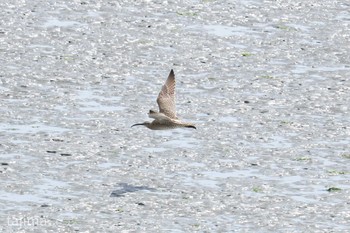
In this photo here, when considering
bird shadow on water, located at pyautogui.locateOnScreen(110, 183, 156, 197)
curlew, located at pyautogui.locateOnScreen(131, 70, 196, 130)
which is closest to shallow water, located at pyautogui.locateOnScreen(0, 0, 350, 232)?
bird shadow on water, located at pyautogui.locateOnScreen(110, 183, 156, 197)

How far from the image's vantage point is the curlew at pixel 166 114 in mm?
21625

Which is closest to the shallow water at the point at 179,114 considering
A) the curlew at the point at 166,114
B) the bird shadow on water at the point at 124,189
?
the bird shadow on water at the point at 124,189

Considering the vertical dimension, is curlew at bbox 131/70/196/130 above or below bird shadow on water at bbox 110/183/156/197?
above

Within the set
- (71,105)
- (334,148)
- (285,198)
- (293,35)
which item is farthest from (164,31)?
(285,198)

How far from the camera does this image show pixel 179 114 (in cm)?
2423

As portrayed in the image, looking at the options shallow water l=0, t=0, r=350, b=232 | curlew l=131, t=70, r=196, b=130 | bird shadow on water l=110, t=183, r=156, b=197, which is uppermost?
curlew l=131, t=70, r=196, b=130

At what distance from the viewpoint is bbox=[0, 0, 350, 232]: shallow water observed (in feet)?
64.7

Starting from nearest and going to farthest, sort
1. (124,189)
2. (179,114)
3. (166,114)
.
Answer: (124,189) < (166,114) < (179,114)

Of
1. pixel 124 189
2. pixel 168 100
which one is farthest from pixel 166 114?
pixel 124 189

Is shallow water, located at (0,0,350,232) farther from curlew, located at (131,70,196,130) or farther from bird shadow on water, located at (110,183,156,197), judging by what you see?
curlew, located at (131,70,196,130)

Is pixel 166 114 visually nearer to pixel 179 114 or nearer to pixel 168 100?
pixel 168 100

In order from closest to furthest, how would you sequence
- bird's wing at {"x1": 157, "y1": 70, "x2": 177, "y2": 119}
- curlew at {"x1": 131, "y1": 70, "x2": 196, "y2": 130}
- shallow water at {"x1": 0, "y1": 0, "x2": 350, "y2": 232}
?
shallow water at {"x1": 0, "y1": 0, "x2": 350, "y2": 232} → curlew at {"x1": 131, "y1": 70, "x2": 196, "y2": 130} → bird's wing at {"x1": 157, "y1": 70, "x2": 177, "y2": 119}

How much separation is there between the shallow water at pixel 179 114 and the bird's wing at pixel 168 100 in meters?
0.58

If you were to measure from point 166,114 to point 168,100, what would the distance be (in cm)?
57
